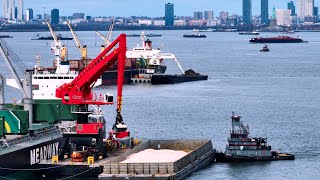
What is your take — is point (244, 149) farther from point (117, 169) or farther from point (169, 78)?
point (169, 78)

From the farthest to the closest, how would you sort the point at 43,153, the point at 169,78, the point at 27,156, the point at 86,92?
1. the point at 169,78
2. the point at 86,92
3. the point at 43,153
4. the point at 27,156

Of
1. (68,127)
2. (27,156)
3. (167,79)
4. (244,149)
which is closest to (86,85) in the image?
(68,127)

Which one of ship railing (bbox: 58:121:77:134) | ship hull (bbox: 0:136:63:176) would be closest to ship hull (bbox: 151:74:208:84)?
ship railing (bbox: 58:121:77:134)

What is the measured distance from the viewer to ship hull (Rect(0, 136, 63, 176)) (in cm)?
4575

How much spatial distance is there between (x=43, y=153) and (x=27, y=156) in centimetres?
173

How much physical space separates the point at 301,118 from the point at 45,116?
30479mm

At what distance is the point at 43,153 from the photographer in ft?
161

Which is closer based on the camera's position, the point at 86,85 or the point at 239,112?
the point at 86,85

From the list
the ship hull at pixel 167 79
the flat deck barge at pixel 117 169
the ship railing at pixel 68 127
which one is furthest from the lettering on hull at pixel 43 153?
the ship hull at pixel 167 79

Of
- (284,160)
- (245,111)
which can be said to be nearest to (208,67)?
(245,111)

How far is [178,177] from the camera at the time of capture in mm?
48312

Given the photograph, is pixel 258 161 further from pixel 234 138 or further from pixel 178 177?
pixel 178 177

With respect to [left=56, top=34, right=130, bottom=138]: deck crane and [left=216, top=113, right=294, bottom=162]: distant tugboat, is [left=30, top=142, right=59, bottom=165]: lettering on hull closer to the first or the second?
[left=56, top=34, right=130, bottom=138]: deck crane

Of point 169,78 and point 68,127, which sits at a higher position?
point 68,127
